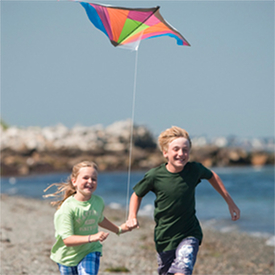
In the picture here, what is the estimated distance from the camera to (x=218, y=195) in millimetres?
22172

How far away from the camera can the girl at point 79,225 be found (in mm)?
3570

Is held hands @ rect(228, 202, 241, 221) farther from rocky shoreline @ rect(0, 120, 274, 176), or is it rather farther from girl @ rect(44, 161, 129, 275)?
rocky shoreline @ rect(0, 120, 274, 176)

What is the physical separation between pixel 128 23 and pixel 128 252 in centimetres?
473

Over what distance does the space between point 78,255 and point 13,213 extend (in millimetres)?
8140

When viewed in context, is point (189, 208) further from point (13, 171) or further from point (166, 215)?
point (13, 171)

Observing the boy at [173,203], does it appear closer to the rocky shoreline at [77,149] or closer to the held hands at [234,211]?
the held hands at [234,211]

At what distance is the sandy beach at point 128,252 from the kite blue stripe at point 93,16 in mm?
3464

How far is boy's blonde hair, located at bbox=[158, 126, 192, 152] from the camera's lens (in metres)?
3.90

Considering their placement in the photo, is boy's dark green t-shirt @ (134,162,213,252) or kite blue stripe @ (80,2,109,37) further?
kite blue stripe @ (80,2,109,37)

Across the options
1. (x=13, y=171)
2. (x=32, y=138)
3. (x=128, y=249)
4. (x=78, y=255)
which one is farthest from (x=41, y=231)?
(x=32, y=138)

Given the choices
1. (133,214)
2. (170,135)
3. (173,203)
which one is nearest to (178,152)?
→ (170,135)

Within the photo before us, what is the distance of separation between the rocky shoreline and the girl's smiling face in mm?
29449

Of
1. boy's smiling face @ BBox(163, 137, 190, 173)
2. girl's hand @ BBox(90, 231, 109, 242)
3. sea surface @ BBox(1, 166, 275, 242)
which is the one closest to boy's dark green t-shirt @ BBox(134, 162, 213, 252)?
boy's smiling face @ BBox(163, 137, 190, 173)

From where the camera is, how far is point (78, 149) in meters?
34.6
